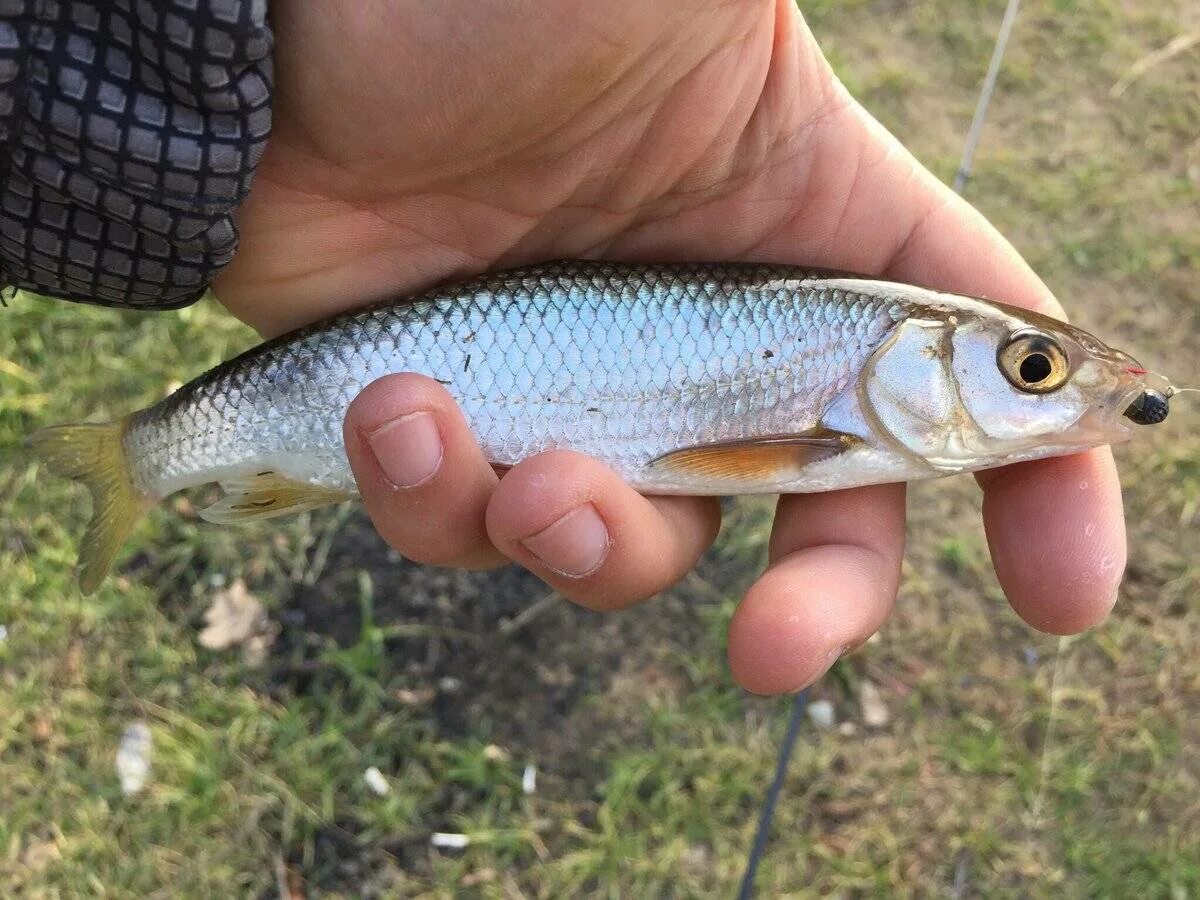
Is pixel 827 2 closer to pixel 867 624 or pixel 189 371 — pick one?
pixel 189 371

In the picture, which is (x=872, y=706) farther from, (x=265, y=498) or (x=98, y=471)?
(x=98, y=471)

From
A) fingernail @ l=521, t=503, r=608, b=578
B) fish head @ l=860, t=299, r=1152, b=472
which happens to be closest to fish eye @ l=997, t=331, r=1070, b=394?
fish head @ l=860, t=299, r=1152, b=472

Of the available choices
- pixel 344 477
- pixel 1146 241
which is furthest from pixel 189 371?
pixel 1146 241

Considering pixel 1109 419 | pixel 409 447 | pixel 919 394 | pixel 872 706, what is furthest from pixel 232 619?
pixel 1109 419

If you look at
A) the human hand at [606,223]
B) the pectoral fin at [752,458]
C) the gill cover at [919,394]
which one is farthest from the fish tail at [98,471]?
the gill cover at [919,394]

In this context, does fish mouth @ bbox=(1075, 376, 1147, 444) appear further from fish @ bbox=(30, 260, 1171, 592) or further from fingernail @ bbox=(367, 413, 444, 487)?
fingernail @ bbox=(367, 413, 444, 487)

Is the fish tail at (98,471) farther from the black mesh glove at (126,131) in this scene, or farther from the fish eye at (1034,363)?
the fish eye at (1034,363)
